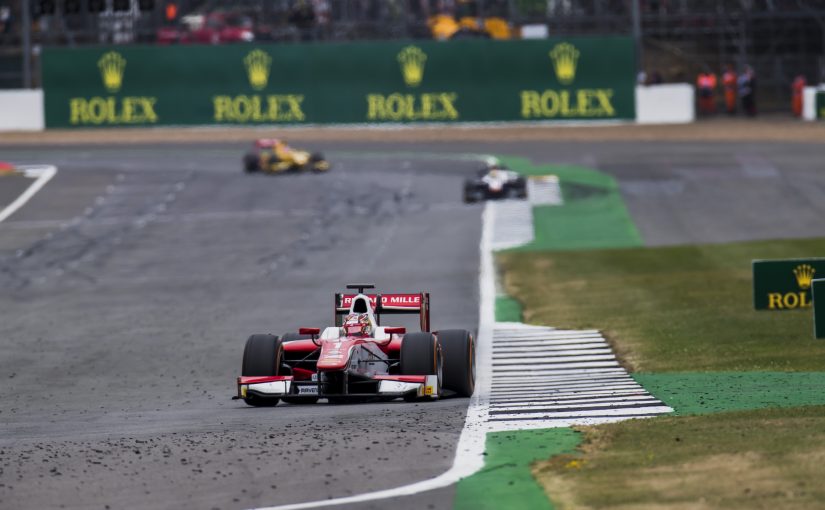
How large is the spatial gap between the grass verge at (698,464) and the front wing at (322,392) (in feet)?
11.8

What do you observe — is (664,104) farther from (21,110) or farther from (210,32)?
(21,110)

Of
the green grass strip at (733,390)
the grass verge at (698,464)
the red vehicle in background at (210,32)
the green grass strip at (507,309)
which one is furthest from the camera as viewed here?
the red vehicle in background at (210,32)

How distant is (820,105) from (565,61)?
1056 cm

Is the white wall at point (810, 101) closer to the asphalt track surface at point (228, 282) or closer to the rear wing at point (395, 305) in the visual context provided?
the asphalt track surface at point (228, 282)

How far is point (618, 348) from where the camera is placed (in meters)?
22.7

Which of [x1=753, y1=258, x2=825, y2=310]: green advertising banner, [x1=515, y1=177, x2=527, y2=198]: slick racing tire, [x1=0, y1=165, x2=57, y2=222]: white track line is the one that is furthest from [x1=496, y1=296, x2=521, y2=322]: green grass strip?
[x1=0, y1=165, x2=57, y2=222]: white track line

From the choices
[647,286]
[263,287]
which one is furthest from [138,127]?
[647,286]

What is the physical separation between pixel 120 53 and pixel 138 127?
10.7 feet

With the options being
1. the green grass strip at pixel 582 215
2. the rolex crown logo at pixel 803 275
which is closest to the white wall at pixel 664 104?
the green grass strip at pixel 582 215

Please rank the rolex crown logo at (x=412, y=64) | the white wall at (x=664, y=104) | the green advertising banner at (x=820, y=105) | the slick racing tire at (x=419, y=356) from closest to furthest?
1. the slick racing tire at (x=419, y=356)
2. the green advertising banner at (x=820, y=105)
3. the white wall at (x=664, y=104)
4. the rolex crown logo at (x=412, y=64)

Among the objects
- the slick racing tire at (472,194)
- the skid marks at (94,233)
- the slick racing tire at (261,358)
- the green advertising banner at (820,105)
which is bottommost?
the skid marks at (94,233)

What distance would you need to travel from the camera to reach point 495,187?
1802 inches

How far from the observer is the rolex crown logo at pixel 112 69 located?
67.8 metres

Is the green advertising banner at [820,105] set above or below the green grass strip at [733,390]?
above
